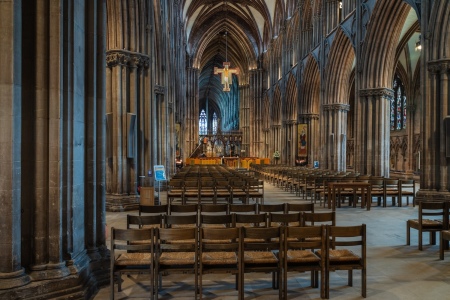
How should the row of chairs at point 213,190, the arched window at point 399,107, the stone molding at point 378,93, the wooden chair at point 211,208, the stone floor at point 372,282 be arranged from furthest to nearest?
the arched window at point 399,107 < the stone molding at point 378,93 < the row of chairs at point 213,190 < the wooden chair at point 211,208 < the stone floor at point 372,282

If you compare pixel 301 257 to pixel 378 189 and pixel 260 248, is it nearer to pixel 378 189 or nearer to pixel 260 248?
pixel 260 248

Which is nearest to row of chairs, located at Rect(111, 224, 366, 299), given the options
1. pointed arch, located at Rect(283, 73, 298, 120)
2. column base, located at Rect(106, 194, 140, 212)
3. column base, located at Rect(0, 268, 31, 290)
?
column base, located at Rect(0, 268, 31, 290)

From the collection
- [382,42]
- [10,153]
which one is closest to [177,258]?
[10,153]

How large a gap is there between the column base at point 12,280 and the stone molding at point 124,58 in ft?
28.3

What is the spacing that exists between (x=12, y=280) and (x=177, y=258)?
1910mm

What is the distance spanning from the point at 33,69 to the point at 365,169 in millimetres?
18420

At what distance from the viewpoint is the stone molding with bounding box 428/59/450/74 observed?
45.0 feet

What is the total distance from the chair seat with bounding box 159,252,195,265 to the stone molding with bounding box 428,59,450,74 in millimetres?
12700

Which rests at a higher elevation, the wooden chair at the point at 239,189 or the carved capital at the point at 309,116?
the carved capital at the point at 309,116

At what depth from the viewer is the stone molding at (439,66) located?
1372cm

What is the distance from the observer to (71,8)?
530cm

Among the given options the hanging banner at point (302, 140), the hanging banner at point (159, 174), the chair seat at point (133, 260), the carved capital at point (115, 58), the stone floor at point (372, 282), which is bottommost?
the stone floor at point (372, 282)

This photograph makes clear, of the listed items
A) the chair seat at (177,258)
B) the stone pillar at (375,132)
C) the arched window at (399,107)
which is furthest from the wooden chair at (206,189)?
the arched window at (399,107)

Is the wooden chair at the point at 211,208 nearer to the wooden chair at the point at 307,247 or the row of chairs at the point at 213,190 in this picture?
the wooden chair at the point at 307,247
